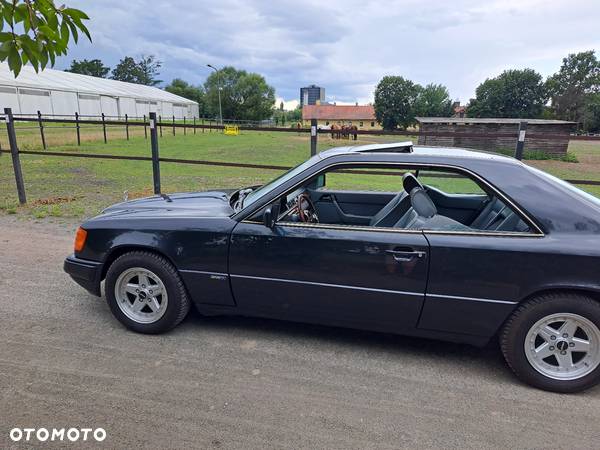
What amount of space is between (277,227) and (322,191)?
1.31m

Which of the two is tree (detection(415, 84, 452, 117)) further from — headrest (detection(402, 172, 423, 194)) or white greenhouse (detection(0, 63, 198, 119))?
headrest (detection(402, 172, 423, 194))

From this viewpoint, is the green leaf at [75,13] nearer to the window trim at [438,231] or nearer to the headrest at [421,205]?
the window trim at [438,231]

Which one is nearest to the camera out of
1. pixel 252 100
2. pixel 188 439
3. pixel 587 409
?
pixel 188 439

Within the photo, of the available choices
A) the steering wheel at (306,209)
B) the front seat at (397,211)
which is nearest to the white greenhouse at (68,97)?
the steering wheel at (306,209)

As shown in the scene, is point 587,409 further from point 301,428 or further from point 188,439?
point 188,439

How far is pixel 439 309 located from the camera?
289 cm

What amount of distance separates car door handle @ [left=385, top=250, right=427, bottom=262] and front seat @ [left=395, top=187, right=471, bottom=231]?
0.65ft

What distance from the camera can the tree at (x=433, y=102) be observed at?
256 ft

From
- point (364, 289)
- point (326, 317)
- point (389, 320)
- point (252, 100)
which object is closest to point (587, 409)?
point (389, 320)

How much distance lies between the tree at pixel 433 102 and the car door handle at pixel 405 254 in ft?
263

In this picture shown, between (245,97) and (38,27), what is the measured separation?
85377 millimetres

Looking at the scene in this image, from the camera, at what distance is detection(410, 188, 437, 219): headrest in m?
3.07

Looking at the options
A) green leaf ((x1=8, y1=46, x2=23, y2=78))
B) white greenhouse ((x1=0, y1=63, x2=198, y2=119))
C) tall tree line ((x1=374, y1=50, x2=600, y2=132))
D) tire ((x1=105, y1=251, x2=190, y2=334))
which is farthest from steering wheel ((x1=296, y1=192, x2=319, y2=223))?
tall tree line ((x1=374, y1=50, x2=600, y2=132))

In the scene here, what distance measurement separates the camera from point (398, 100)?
77.8 meters
